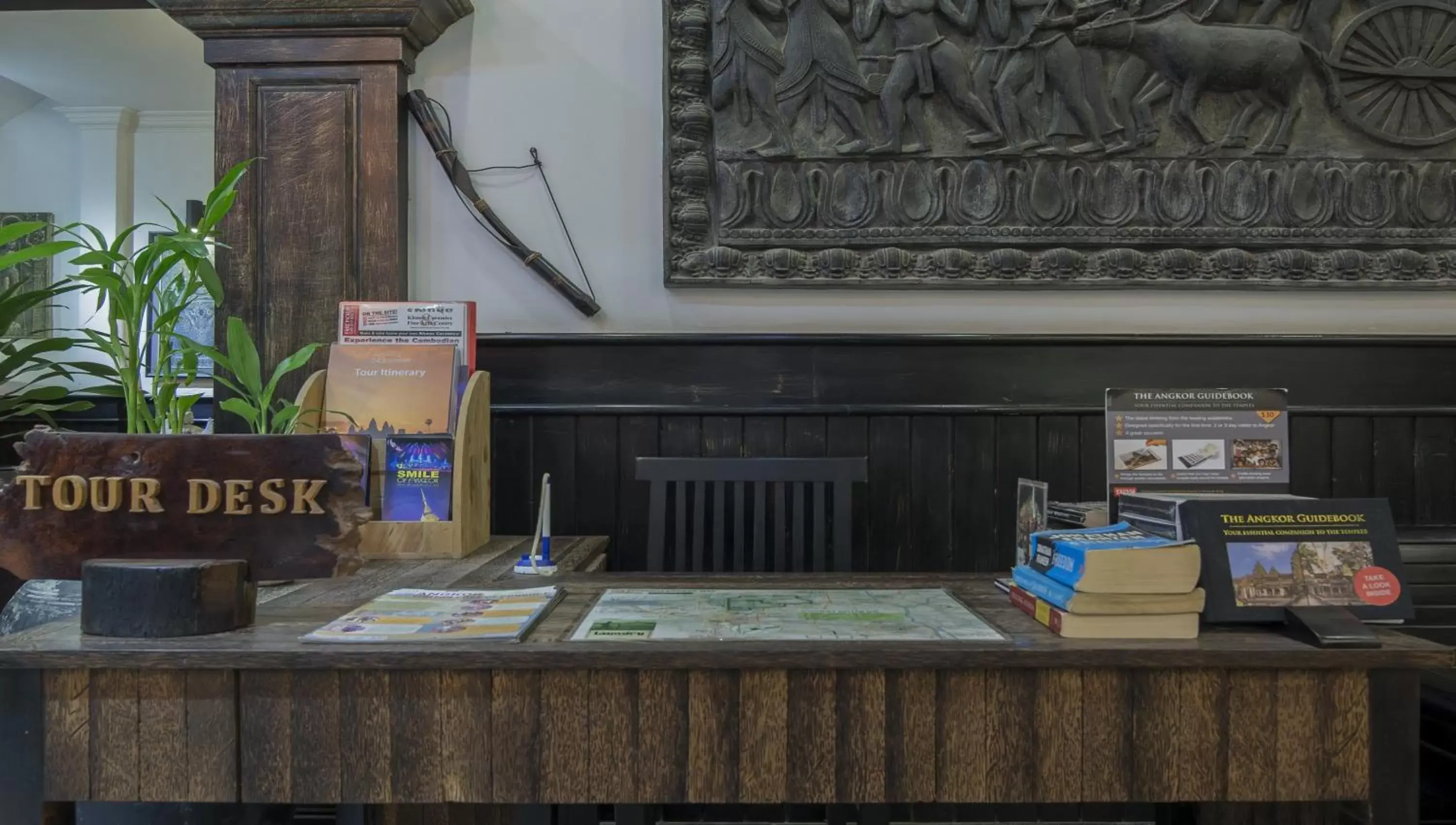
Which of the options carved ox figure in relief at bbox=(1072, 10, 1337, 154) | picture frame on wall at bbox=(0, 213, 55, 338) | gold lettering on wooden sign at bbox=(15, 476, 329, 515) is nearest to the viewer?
gold lettering on wooden sign at bbox=(15, 476, 329, 515)

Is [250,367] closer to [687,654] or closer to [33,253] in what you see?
[33,253]

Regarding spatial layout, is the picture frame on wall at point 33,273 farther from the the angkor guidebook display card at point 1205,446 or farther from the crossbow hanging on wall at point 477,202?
the the angkor guidebook display card at point 1205,446

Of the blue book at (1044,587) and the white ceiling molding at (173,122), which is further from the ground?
the white ceiling molding at (173,122)

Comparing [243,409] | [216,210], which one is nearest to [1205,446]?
[243,409]

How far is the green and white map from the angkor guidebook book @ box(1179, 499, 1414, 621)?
1.00 feet

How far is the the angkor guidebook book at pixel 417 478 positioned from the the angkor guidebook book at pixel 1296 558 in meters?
1.23

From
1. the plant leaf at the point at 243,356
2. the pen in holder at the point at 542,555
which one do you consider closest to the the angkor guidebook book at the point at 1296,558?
the pen in holder at the point at 542,555

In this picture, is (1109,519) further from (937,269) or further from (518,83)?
(518,83)

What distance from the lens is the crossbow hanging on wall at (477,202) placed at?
6.52 feet

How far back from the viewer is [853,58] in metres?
1.97

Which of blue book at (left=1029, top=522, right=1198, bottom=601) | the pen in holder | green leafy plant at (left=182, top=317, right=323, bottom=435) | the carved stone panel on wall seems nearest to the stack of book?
blue book at (left=1029, top=522, right=1198, bottom=601)

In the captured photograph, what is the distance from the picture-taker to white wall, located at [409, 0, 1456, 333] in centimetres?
202

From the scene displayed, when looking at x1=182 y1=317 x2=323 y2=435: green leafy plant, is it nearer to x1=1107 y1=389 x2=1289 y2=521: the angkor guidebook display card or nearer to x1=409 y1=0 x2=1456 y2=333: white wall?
x1=409 y1=0 x2=1456 y2=333: white wall

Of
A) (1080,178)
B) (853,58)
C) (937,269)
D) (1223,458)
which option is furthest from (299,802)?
(1080,178)
